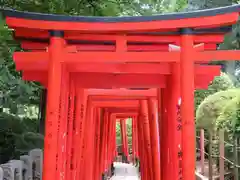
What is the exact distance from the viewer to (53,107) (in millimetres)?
4312

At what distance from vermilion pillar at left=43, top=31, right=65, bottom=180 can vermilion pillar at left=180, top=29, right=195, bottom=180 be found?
129 centimetres

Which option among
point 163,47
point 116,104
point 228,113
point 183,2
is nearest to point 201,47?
point 163,47

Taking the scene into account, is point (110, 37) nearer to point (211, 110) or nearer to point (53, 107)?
point (53, 107)

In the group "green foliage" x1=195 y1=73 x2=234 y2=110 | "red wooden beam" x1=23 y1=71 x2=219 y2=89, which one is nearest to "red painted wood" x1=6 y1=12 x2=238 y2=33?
"red wooden beam" x1=23 y1=71 x2=219 y2=89

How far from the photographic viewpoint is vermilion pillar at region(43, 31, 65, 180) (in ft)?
14.0

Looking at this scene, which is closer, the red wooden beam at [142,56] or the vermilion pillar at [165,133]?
the red wooden beam at [142,56]

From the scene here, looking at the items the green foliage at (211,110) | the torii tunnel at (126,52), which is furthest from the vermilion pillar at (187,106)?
the green foliage at (211,110)

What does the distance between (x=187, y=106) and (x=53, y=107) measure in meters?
1.40

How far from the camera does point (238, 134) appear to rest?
727cm

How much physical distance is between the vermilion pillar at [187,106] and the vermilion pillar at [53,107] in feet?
4.24

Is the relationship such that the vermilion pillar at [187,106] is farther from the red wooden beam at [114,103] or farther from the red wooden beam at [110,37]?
the red wooden beam at [114,103]

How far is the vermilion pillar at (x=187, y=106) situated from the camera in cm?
416

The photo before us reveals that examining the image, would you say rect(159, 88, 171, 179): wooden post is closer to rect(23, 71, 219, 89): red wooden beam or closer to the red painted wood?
rect(23, 71, 219, 89): red wooden beam

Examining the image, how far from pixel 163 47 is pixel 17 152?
7.16 m
